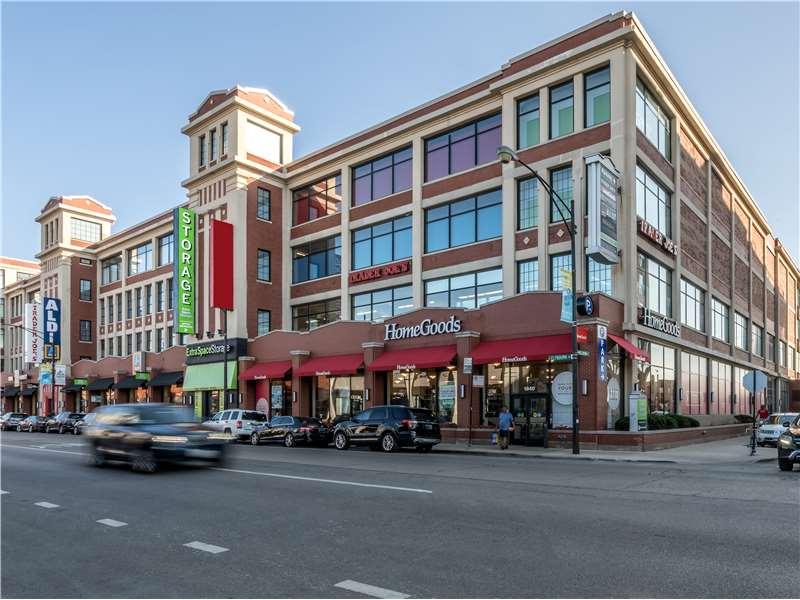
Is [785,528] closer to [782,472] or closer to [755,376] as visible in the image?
[782,472]

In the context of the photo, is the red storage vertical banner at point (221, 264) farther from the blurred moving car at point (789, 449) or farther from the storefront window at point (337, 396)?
the blurred moving car at point (789, 449)

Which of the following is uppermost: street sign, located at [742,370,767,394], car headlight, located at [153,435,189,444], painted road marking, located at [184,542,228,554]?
street sign, located at [742,370,767,394]

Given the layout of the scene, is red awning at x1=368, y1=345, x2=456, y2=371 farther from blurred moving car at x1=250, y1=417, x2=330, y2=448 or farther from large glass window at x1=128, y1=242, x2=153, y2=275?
large glass window at x1=128, y1=242, x2=153, y2=275

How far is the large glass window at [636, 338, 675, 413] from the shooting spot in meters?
29.0

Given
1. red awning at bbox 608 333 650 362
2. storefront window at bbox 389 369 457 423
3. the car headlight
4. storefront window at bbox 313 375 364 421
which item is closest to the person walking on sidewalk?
storefront window at bbox 389 369 457 423

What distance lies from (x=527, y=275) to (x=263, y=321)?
1870 centimetres

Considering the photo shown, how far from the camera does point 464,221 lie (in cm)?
3344

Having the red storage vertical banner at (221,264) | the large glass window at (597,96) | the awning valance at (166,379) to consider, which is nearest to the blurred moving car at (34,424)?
the awning valance at (166,379)

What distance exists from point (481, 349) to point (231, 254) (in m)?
20.2

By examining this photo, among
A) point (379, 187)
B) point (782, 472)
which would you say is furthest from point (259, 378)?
point (782, 472)

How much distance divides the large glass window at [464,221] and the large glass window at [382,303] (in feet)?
9.31

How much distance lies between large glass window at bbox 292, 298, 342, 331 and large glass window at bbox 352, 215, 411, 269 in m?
2.83

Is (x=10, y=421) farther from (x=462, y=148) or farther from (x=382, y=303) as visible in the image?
(x=462, y=148)

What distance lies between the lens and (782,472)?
16734 millimetres
